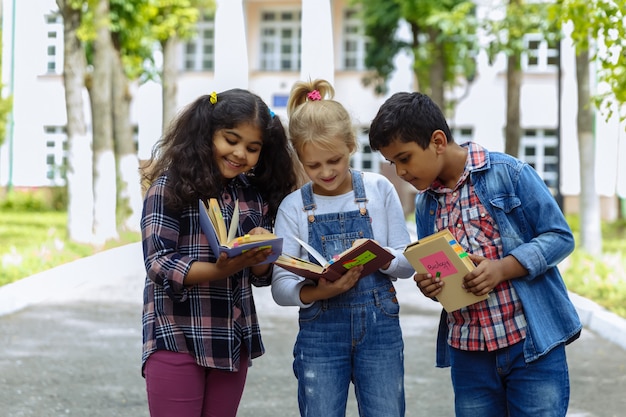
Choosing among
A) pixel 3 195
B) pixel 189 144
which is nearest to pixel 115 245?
pixel 189 144

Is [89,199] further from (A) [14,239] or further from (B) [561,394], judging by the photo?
(B) [561,394]

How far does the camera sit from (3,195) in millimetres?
30859

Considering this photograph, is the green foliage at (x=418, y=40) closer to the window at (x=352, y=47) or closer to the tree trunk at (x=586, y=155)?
the window at (x=352, y=47)

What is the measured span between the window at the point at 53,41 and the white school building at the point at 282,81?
39 mm

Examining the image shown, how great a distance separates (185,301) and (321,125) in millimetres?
753

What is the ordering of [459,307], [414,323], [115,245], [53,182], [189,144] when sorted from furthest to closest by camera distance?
1. [53,182]
2. [115,245]
3. [414,323]
4. [189,144]
5. [459,307]

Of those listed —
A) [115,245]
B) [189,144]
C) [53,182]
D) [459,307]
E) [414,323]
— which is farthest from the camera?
[53,182]

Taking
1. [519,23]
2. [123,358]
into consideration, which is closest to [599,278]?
[519,23]

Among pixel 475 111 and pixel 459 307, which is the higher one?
pixel 475 111

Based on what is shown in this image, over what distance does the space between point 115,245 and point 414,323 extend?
26.9 ft

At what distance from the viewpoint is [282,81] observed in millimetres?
32781

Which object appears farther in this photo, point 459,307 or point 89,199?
point 89,199

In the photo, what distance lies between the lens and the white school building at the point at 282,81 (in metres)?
29.3

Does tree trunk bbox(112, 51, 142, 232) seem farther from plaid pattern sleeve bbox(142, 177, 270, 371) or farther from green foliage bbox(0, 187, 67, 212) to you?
plaid pattern sleeve bbox(142, 177, 270, 371)
